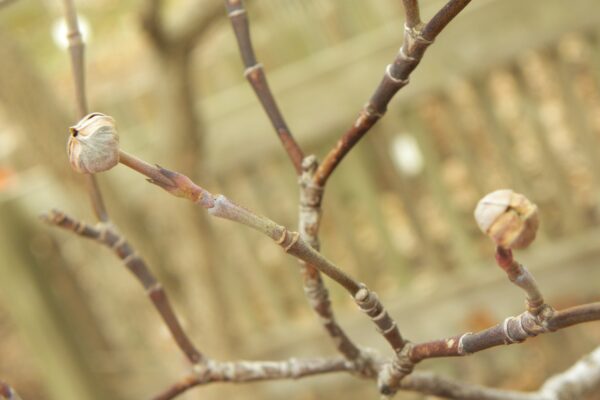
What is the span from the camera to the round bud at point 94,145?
0.46 meters

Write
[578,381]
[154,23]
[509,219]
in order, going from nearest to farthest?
1. [509,219]
2. [578,381]
3. [154,23]

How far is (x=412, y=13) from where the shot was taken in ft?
1.92

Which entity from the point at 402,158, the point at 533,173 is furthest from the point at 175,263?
the point at 533,173

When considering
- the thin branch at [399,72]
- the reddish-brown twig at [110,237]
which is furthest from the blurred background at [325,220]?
the thin branch at [399,72]

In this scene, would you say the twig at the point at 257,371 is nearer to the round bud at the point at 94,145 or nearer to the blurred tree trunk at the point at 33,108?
the round bud at the point at 94,145

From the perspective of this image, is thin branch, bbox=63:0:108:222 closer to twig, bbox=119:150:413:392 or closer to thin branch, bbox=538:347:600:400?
twig, bbox=119:150:413:392

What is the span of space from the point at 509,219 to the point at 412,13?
206 millimetres

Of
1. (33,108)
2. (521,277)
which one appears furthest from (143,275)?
(33,108)

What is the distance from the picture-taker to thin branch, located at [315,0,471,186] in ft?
1.87

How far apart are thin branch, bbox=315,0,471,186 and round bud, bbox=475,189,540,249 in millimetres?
164

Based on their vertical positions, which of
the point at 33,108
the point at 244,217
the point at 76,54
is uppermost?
the point at 33,108

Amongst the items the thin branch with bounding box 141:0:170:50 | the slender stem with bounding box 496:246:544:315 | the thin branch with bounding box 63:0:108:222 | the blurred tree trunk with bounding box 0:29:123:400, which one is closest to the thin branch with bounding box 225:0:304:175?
the thin branch with bounding box 63:0:108:222

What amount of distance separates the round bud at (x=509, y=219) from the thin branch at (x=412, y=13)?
0.19 meters

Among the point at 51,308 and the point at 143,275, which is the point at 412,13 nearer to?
the point at 143,275
